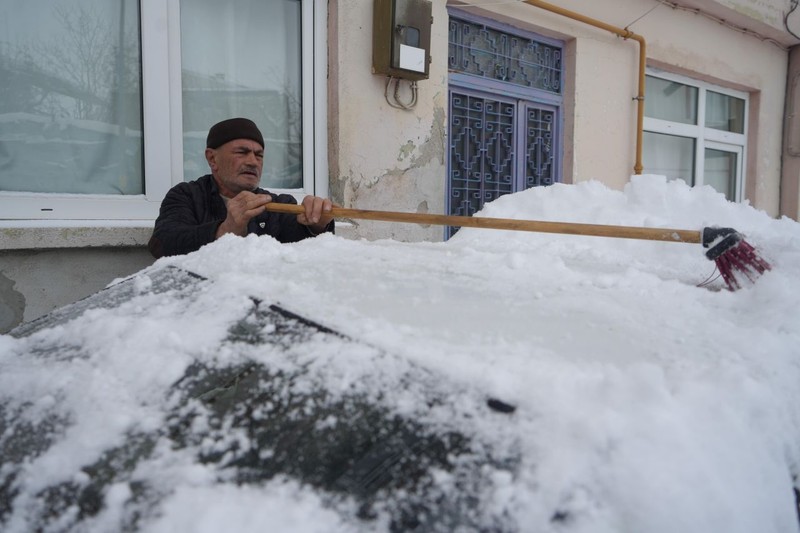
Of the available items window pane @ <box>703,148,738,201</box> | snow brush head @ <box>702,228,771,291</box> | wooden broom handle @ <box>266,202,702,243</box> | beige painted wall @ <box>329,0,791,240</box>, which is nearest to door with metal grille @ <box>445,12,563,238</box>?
beige painted wall @ <box>329,0,791,240</box>

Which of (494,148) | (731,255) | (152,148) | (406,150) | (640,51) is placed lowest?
(731,255)

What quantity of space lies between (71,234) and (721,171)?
21.4 feet

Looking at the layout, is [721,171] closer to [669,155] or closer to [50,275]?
[669,155]

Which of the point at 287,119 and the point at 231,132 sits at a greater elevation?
the point at 287,119

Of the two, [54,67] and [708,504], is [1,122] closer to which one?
[54,67]

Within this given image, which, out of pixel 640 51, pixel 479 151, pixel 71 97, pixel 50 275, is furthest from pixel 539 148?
pixel 50 275

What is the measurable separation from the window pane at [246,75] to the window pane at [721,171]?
489 centimetres

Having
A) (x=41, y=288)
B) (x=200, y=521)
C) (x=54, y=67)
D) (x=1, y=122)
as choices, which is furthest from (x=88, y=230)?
(x=200, y=521)

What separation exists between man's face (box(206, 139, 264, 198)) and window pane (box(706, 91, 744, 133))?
17.4 feet

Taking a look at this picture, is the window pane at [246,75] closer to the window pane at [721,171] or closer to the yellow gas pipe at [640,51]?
the yellow gas pipe at [640,51]

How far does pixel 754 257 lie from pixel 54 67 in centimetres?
304

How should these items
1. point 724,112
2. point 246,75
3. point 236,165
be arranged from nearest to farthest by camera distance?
point 236,165, point 246,75, point 724,112

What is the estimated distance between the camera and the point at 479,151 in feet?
13.4

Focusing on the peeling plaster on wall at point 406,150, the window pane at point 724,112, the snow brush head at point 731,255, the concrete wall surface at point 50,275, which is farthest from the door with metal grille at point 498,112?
the window pane at point 724,112
